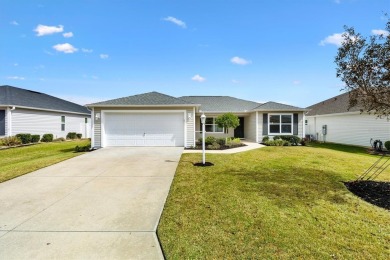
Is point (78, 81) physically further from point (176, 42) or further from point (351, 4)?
point (351, 4)

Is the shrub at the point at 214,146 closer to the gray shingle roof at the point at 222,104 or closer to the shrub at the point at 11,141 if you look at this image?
the gray shingle roof at the point at 222,104

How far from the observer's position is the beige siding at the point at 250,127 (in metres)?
19.4

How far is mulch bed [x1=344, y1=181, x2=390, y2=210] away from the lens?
17.8 feet

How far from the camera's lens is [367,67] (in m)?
5.73

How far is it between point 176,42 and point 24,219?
15.4 meters

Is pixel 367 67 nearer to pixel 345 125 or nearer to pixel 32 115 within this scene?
pixel 345 125

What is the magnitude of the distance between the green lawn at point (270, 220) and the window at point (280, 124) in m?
10.7

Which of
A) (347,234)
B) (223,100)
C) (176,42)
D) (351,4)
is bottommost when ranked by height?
(347,234)

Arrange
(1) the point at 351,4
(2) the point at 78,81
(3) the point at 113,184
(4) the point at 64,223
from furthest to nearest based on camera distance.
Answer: (2) the point at 78,81, (1) the point at 351,4, (3) the point at 113,184, (4) the point at 64,223

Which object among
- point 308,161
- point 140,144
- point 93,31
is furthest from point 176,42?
point 308,161

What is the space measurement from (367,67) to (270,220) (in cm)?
465

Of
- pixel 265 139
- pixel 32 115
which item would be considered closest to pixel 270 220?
pixel 265 139

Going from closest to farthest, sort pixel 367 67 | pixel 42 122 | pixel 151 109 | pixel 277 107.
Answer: pixel 367 67
pixel 151 109
pixel 277 107
pixel 42 122

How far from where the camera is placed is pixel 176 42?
17219mm
